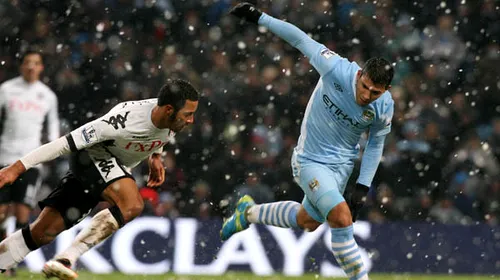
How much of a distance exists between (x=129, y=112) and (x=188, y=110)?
422mm

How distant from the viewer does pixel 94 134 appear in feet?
23.9

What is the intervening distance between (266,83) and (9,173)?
5645 millimetres

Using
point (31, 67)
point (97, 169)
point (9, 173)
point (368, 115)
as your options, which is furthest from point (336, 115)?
point (31, 67)

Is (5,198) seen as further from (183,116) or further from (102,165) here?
(183,116)

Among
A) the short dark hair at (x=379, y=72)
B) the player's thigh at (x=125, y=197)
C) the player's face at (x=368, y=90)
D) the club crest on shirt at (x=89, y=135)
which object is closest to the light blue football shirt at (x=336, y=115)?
the player's face at (x=368, y=90)

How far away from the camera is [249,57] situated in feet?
40.4

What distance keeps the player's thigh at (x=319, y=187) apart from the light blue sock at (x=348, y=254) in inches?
8.0

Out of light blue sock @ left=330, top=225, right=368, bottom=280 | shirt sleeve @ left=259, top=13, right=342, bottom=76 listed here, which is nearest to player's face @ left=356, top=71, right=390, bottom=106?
shirt sleeve @ left=259, top=13, right=342, bottom=76

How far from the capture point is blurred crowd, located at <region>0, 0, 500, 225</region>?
37.7 feet

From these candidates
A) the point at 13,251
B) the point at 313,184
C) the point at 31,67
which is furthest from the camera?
the point at 31,67

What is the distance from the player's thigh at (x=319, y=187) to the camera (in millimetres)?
7496

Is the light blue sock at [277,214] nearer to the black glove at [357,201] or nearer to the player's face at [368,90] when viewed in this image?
the black glove at [357,201]

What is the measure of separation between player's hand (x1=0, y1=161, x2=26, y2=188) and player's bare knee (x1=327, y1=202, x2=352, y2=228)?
214 cm

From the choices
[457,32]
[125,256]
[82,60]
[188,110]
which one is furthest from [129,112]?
[457,32]
